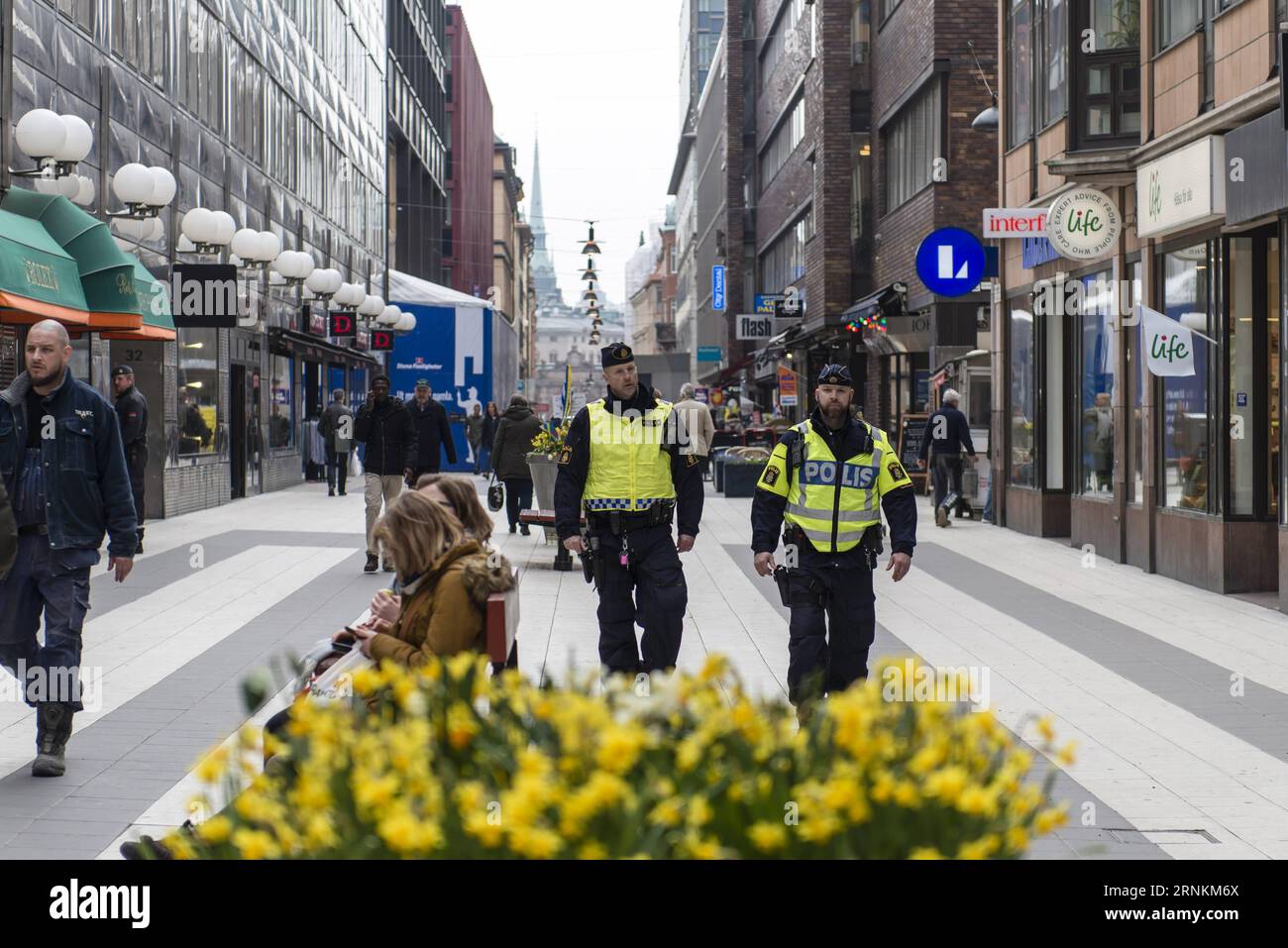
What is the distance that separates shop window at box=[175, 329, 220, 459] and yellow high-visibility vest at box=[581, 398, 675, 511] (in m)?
15.4

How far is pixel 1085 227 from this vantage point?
16344 millimetres

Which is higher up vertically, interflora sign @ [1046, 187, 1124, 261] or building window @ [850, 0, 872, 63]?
building window @ [850, 0, 872, 63]

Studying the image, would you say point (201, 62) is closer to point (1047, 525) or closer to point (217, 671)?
point (1047, 525)

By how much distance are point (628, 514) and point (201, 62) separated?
18.6 m

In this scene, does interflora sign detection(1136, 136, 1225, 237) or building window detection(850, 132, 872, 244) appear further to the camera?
building window detection(850, 132, 872, 244)

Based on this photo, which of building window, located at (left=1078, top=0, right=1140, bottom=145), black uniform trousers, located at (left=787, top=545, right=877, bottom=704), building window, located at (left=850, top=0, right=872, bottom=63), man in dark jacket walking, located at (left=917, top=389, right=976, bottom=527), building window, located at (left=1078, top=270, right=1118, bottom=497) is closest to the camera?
black uniform trousers, located at (left=787, top=545, right=877, bottom=704)

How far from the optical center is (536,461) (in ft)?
59.9

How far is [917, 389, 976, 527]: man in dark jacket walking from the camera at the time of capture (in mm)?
21312

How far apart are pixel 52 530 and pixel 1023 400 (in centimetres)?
1603

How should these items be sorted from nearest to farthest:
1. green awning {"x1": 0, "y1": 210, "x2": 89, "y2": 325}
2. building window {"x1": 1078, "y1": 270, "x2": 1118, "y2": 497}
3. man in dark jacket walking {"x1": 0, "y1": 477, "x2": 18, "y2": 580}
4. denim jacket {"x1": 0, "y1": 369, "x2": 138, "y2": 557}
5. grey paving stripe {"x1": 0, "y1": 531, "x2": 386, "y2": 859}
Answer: grey paving stripe {"x1": 0, "y1": 531, "x2": 386, "y2": 859}, man in dark jacket walking {"x1": 0, "y1": 477, "x2": 18, "y2": 580}, denim jacket {"x1": 0, "y1": 369, "x2": 138, "y2": 557}, green awning {"x1": 0, "y1": 210, "x2": 89, "y2": 325}, building window {"x1": 1078, "y1": 270, "x2": 1118, "y2": 497}

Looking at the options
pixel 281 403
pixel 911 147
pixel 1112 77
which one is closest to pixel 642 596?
pixel 1112 77

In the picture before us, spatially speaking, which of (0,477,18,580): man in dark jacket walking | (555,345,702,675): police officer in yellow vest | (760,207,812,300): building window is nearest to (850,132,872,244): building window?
(760,207,812,300): building window

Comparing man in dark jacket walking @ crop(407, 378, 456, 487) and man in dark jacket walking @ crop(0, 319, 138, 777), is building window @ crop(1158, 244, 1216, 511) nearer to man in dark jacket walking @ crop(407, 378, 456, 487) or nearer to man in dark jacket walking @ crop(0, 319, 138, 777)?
man in dark jacket walking @ crop(407, 378, 456, 487)

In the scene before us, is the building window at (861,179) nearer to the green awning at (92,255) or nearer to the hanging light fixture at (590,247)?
the green awning at (92,255)
